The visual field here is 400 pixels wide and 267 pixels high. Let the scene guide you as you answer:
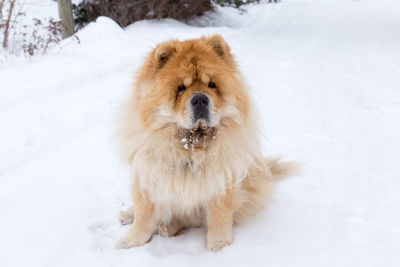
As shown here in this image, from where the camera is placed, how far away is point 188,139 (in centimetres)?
206

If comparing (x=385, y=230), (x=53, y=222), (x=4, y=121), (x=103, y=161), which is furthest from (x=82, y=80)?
(x=385, y=230)

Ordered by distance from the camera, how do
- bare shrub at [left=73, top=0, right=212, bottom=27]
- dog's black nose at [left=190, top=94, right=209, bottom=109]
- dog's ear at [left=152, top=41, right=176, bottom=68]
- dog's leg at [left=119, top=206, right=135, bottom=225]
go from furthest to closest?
bare shrub at [left=73, top=0, right=212, bottom=27], dog's leg at [left=119, top=206, right=135, bottom=225], dog's ear at [left=152, top=41, right=176, bottom=68], dog's black nose at [left=190, top=94, right=209, bottom=109]

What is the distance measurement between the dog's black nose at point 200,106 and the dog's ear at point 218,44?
442 mm

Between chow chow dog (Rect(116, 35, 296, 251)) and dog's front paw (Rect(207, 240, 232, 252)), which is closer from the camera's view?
chow chow dog (Rect(116, 35, 296, 251))

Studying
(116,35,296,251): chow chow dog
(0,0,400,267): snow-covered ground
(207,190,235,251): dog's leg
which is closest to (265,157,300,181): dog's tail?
(0,0,400,267): snow-covered ground

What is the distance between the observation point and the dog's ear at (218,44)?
7.17 feet

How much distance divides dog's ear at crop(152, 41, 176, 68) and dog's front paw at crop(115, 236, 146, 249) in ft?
3.65

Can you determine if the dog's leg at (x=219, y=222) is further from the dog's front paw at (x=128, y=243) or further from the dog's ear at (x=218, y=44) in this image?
the dog's ear at (x=218, y=44)

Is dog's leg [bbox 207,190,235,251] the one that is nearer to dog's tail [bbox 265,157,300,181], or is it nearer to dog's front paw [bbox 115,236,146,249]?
dog's front paw [bbox 115,236,146,249]

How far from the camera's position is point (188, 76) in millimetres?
1993

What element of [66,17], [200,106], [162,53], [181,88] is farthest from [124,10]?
[200,106]

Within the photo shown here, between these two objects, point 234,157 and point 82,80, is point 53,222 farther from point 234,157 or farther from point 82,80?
point 82,80

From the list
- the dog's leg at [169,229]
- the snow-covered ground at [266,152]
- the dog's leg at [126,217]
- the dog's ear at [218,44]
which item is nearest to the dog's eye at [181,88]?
the dog's ear at [218,44]

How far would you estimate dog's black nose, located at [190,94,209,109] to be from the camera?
1906mm
